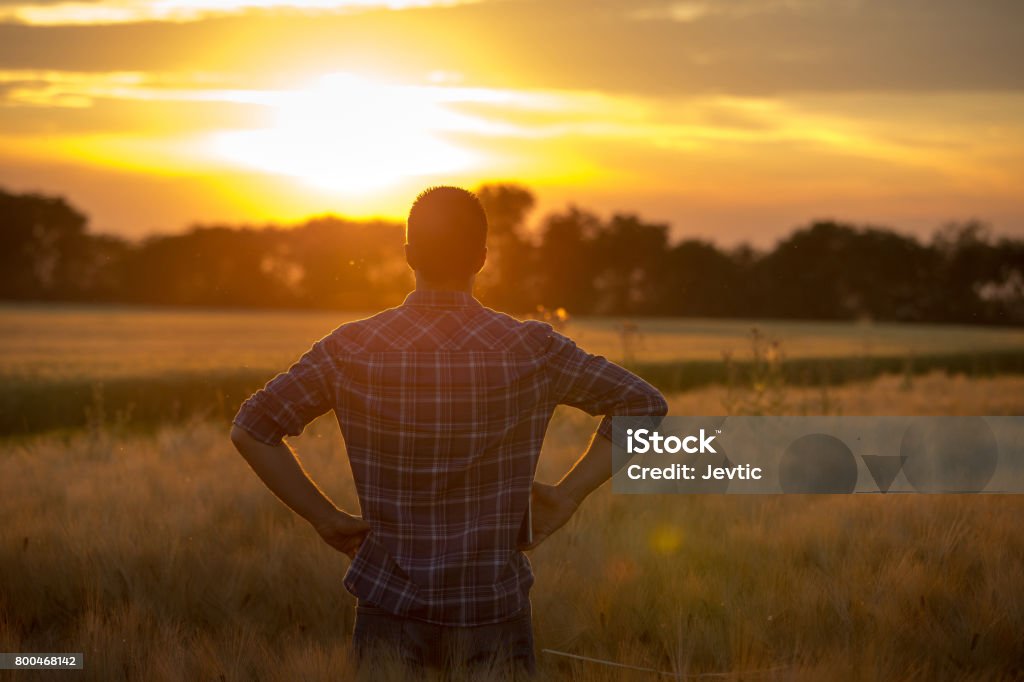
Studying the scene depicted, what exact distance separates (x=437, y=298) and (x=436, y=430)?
421 mm

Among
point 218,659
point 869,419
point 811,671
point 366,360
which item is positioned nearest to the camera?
point 366,360

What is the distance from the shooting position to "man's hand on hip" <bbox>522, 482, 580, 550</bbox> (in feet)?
10.7

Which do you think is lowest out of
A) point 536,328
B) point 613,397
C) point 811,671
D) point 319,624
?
point 319,624

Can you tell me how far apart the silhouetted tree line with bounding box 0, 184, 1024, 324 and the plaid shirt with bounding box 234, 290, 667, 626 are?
4484 centimetres

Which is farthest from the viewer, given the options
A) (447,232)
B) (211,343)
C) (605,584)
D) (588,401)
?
(211,343)

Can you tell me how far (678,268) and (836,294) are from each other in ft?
29.8

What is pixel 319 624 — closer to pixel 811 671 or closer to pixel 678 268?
pixel 811 671

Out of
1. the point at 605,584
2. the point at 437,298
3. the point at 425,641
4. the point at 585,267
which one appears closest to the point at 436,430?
the point at 437,298

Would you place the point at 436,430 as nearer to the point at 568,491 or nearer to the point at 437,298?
the point at 437,298

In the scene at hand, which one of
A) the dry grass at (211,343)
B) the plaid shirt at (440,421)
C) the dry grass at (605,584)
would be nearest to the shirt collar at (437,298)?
the plaid shirt at (440,421)

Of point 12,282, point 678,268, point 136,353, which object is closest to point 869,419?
point 136,353

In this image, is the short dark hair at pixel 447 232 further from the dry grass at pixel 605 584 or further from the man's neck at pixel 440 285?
the dry grass at pixel 605 584

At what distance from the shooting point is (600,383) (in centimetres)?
315

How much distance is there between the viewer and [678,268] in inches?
2146
